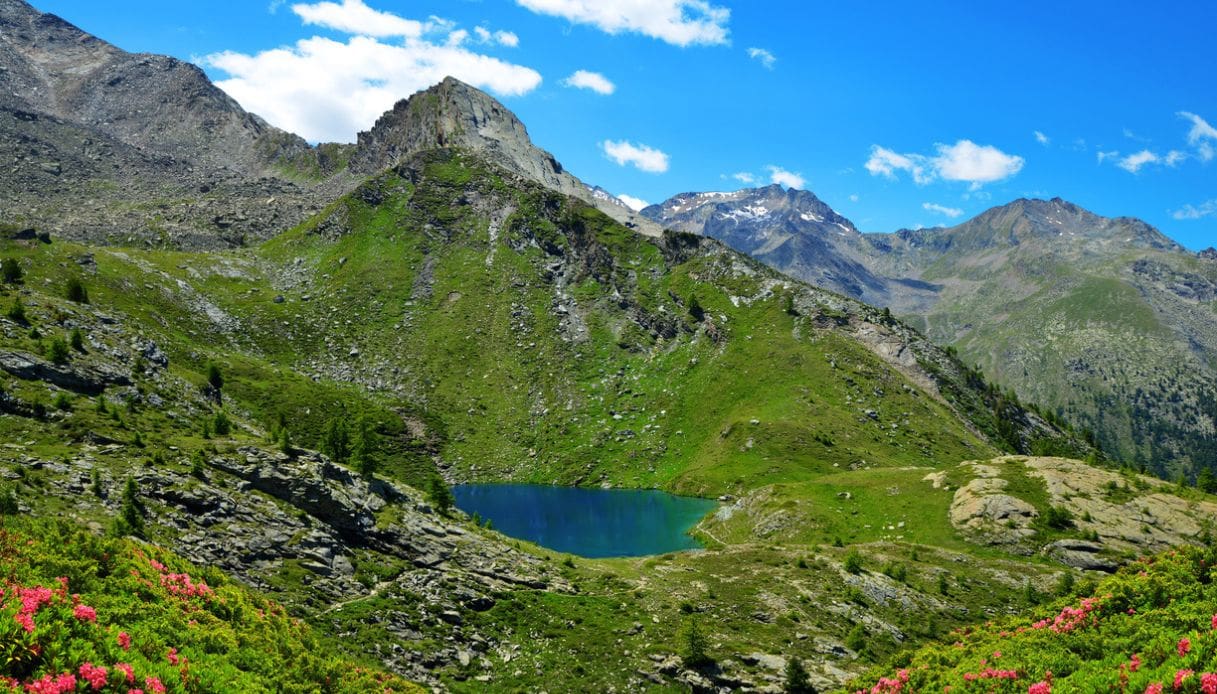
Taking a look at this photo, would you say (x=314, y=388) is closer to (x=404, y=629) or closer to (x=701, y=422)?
(x=701, y=422)

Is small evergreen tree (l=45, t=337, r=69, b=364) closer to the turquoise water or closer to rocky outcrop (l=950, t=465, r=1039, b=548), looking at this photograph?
the turquoise water

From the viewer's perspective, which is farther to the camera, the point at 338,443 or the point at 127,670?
the point at 338,443

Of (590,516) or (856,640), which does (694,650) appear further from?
(590,516)

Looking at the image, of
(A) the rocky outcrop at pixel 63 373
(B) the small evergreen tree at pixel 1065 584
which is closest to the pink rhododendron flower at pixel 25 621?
(A) the rocky outcrop at pixel 63 373

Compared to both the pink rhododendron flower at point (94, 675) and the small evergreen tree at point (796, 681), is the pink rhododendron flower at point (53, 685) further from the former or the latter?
the small evergreen tree at point (796, 681)

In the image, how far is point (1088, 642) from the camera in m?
23.8

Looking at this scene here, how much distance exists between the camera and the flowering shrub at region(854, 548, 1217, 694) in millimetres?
18438

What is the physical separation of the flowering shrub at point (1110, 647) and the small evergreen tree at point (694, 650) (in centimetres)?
1826

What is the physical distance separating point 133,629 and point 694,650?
36.4 meters

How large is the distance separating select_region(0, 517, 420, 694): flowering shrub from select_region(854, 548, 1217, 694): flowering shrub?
83.4 feet

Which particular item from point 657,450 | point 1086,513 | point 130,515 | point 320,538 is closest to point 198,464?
point 130,515

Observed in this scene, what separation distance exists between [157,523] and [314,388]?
465ft

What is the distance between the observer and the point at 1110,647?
901 inches

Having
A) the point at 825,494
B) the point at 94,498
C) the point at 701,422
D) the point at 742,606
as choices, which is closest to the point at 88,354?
the point at 94,498
